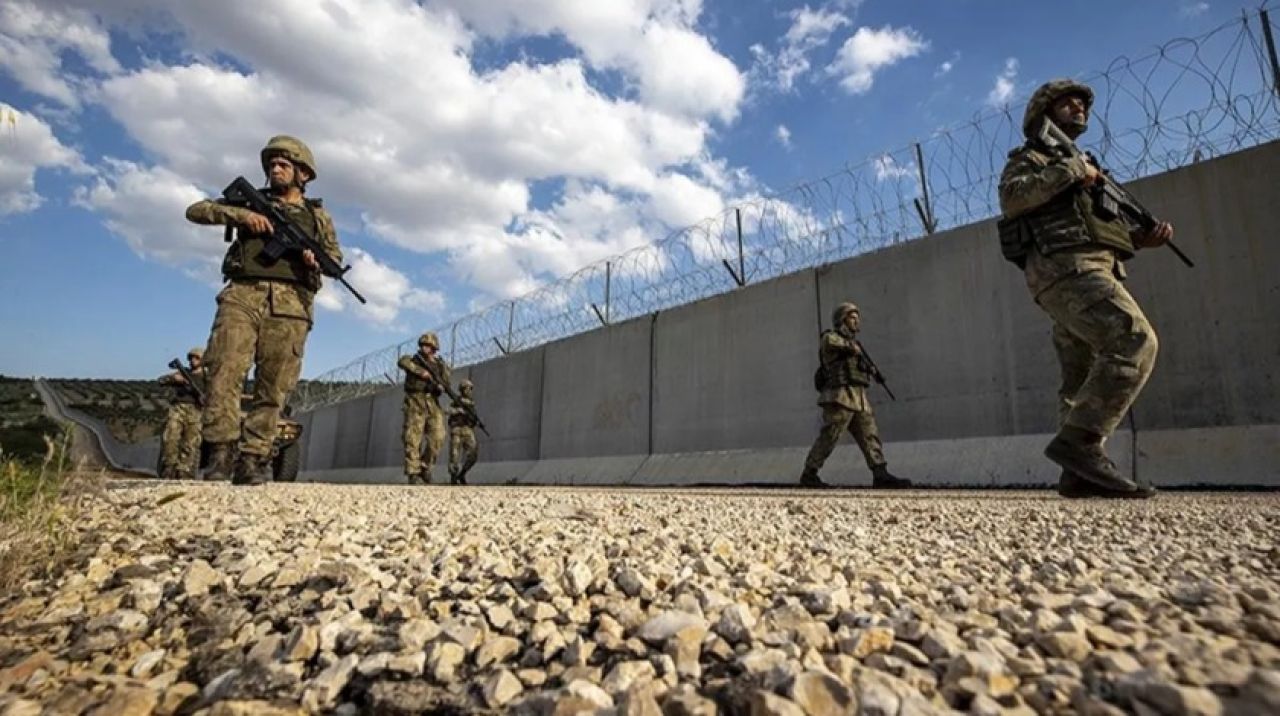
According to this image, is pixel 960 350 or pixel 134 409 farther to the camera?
pixel 134 409

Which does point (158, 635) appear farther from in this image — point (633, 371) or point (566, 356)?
point (566, 356)

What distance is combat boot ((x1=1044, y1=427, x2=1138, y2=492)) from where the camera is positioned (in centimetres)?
286

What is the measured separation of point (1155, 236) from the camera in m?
3.26

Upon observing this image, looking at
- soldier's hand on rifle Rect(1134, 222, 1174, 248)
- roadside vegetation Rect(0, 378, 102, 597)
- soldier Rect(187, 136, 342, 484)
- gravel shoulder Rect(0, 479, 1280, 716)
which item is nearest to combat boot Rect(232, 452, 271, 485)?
soldier Rect(187, 136, 342, 484)

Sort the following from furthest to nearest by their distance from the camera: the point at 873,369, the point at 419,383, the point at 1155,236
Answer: the point at 419,383, the point at 873,369, the point at 1155,236

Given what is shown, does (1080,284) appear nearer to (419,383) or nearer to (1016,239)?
(1016,239)

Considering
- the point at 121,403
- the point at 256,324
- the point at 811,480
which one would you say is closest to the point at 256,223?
the point at 256,324

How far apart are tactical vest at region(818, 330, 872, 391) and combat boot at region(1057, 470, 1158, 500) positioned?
7.22ft

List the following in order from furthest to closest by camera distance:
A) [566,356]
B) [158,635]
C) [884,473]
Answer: [566,356] → [884,473] → [158,635]

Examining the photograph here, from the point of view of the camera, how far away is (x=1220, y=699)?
Result: 0.68 meters

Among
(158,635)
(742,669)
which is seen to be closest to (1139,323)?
(742,669)

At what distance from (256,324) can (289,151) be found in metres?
1.12

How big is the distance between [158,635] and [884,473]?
4850 mm

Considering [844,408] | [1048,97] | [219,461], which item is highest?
[1048,97]
